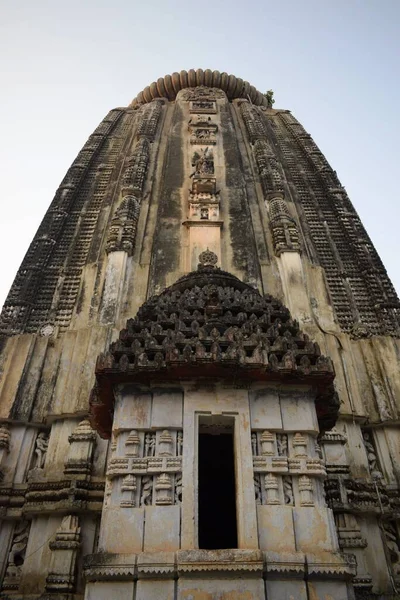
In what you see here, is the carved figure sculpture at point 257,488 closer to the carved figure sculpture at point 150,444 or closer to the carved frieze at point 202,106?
the carved figure sculpture at point 150,444

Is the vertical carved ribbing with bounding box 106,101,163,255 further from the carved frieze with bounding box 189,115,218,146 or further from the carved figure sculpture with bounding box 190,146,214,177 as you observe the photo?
the carved figure sculpture with bounding box 190,146,214,177

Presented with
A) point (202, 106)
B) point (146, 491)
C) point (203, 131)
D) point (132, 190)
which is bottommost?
point (146, 491)

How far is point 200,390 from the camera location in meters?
5.74

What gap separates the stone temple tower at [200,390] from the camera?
15.7 ft

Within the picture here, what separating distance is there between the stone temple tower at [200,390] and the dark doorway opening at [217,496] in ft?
0.10

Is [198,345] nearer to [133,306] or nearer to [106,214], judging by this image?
[133,306]

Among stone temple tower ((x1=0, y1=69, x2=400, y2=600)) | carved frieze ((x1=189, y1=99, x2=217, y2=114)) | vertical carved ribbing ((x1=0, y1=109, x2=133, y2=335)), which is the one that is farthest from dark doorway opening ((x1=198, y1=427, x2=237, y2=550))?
carved frieze ((x1=189, y1=99, x2=217, y2=114))

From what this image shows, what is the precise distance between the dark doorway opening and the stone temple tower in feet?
0.10

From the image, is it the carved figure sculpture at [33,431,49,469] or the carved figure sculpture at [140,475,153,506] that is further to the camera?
the carved figure sculpture at [33,431,49,469]

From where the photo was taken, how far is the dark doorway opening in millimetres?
7219

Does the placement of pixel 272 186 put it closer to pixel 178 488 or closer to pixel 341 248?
pixel 341 248

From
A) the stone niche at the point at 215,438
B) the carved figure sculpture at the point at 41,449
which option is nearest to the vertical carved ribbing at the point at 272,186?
the stone niche at the point at 215,438

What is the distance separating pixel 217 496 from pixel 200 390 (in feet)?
8.89

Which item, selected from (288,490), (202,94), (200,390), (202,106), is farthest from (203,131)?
(288,490)
